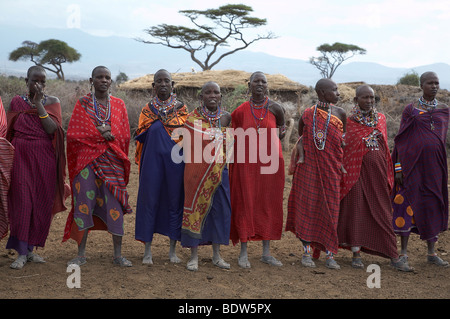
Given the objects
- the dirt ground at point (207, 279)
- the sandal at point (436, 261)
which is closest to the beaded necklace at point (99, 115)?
the dirt ground at point (207, 279)

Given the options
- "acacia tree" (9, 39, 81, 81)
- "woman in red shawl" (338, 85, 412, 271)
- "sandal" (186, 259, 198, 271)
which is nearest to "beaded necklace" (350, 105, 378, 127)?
"woman in red shawl" (338, 85, 412, 271)

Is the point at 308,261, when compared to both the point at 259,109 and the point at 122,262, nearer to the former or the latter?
the point at 259,109

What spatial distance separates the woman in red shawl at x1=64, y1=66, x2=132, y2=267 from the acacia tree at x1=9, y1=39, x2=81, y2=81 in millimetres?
30776

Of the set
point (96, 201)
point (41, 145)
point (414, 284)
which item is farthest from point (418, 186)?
point (41, 145)

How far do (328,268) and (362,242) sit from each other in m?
0.45

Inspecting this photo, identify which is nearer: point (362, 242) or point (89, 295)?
point (89, 295)

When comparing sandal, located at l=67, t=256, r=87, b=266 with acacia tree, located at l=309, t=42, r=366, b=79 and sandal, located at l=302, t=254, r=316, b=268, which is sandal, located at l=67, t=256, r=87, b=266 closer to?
sandal, located at l=302, t=254, r=316, b=268

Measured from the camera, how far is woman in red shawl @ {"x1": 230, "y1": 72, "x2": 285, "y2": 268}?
5141 millimetres

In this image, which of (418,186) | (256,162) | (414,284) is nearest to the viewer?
(414,284)

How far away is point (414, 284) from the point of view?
483cm

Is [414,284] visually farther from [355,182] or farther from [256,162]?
[256,162]

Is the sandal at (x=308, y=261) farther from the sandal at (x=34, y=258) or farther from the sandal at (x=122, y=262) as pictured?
the sandal at (x=34, y=258)

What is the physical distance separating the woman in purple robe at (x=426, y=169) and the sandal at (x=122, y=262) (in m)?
2.92

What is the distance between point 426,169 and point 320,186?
1308mm
